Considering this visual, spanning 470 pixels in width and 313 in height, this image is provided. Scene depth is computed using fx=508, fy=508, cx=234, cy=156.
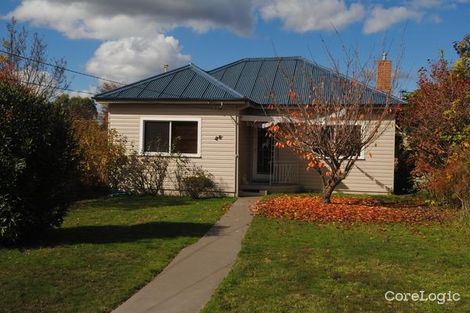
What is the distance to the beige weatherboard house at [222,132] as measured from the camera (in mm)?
16531

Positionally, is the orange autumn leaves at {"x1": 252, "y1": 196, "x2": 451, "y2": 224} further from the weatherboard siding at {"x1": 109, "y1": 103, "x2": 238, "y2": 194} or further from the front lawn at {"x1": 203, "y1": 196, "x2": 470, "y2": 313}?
the weatherboard siding at {"x1": 109, "y1": 103, "x2": 238, "y2": 194}

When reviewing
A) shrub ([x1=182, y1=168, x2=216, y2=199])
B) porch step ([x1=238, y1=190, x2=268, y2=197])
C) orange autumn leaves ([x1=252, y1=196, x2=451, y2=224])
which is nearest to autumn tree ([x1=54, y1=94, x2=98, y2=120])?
shrub ([x1=182, y1=168, x2=216, y2=199])

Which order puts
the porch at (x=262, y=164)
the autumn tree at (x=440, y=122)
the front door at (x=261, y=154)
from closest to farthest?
1. the autumn tree at (x=440, y=122)
2. the porch at (x=262, y=164)
3. the front door at (x=261, y=154)

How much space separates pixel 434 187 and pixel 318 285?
338 inches

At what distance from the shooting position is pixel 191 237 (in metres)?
9.45

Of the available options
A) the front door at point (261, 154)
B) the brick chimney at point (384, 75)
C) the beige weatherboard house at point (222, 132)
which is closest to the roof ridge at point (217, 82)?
the beige weatherboard house at point (222, 132)

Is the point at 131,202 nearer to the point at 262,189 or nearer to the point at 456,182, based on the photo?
the point at 262,189

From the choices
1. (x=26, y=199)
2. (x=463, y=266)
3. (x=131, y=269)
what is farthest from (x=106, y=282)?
(x=463, y=266)

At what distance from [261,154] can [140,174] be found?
4.60m

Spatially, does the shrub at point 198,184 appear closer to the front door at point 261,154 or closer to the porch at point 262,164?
the porch at point 262,164

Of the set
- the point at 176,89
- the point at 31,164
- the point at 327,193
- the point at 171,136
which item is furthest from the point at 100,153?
the point at 31,164

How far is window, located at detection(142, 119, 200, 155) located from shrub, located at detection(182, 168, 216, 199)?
2.47 feet

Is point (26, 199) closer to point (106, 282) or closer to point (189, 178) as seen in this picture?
point (106, 282)

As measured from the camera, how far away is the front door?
1872cm
